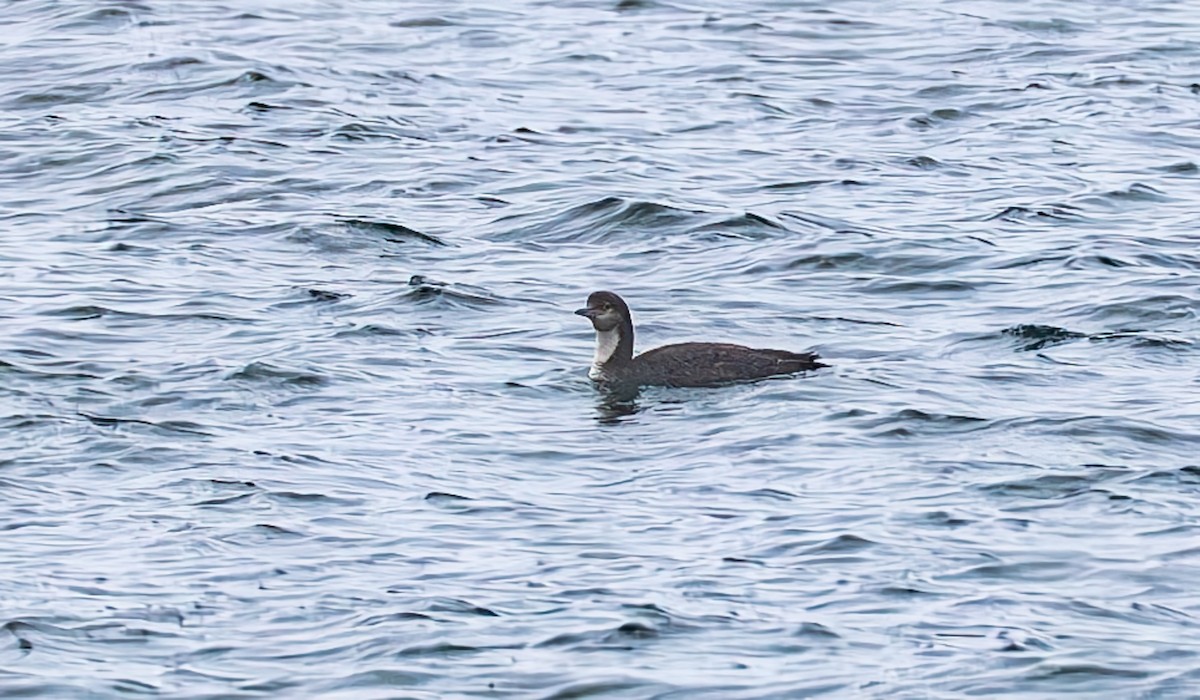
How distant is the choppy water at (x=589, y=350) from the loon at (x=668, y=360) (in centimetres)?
18

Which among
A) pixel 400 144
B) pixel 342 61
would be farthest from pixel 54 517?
pixel 342 61

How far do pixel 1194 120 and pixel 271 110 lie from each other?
8.59m

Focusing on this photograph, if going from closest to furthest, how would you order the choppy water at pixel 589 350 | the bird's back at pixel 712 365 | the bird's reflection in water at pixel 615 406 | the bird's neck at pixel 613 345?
the choppy water at pixel 589 350, the bird's reflection in water at pixel 615 406, the bird's back at pixel 712 365, the bird's neck at pixel 613 345

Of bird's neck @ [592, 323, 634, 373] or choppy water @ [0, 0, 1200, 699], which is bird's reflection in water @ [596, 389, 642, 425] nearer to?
choppy water @ [0, 0, 1200, 699]

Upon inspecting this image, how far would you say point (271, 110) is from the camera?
24281mm

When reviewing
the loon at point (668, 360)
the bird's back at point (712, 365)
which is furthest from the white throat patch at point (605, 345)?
the bird's back at point (712, 365)

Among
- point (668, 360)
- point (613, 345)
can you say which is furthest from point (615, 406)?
point (613, 345)

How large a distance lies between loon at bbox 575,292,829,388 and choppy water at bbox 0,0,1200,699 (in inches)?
7.2

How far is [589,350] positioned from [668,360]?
111 cm

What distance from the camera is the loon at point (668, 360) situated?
15.6m

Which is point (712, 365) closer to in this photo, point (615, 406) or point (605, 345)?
point (615, 406)

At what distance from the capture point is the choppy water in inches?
444

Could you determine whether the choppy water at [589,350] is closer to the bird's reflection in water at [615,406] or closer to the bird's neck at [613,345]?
the bird's reflection in water at [615,406]

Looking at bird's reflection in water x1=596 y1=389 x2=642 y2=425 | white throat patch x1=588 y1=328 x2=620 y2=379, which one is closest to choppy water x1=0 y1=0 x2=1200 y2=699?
bird's reflection in water x1=596 y1=389 x2=642 y2=425
